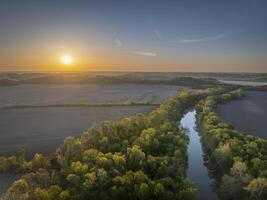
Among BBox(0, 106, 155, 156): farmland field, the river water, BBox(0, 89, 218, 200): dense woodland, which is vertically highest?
BBox(0, 89, 218, 200): dense woodland

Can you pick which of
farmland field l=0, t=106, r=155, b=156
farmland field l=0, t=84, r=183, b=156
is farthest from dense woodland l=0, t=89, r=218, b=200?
farmland field l=0, t=84, r=183, b=156

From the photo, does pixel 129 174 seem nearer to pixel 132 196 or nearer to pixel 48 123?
pixel 132 196

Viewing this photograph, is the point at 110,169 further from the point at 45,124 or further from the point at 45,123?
the point at 45,123

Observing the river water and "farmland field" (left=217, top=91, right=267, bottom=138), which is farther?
"farmland field" (left=217, top=91, right=267, bottom=138)

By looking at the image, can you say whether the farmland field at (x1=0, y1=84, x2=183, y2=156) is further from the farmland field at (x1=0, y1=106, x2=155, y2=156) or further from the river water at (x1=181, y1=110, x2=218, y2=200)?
the river water at (x1=181, y1=110, x2=218, y2=200)

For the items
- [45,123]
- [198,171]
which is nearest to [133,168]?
[198,171]

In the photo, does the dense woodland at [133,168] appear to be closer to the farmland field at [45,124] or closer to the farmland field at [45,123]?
the farmland field at [45,124]
